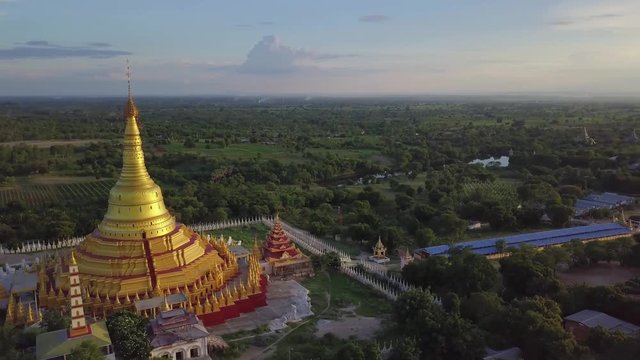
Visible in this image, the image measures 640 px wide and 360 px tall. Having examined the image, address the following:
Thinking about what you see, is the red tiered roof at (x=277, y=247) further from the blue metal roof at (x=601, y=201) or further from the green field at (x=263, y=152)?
the green field at (x=263, y=152)

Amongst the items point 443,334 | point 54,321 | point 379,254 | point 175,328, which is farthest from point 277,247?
point 443,334

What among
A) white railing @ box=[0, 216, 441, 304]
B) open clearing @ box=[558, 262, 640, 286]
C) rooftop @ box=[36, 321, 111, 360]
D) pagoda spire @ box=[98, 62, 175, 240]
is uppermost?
pagoda spire @ box=[98, 62, 175, 240]

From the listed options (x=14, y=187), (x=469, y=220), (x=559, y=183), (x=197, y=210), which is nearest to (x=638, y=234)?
(x=469, y=220)

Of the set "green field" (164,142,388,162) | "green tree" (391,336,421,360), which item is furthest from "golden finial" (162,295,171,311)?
"green field" (164,142,388,162)

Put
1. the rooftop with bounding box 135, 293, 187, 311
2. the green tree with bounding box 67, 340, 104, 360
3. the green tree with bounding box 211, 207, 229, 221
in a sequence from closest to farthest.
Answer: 1. the green tree with bounding box 67, 340, 104, 360
2. the rooftop with bounding box 135, 293, 187, 311
3. the green tree with bounding box 211, 207, 229, 221

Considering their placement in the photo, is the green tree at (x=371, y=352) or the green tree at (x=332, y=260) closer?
the green tree at (x=371, y=352)

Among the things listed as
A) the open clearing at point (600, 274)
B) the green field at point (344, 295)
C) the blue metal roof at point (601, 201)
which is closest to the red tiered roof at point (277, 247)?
the green field at point (344, 295)

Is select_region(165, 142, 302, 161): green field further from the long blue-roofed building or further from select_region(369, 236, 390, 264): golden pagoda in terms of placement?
the long blue-roofed building
